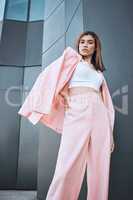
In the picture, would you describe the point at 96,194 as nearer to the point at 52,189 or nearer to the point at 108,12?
the point at 52,189

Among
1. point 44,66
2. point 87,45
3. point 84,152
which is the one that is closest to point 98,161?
point 84,152

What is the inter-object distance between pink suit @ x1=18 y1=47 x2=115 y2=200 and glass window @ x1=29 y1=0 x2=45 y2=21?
4478 millimetres

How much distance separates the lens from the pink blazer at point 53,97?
6.44 feet

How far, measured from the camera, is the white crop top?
1.95 m

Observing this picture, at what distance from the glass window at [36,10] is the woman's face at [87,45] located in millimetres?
4248

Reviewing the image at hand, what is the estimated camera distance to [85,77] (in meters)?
1.96

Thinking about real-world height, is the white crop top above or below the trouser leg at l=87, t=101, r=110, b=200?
above

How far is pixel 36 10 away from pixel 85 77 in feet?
15.7

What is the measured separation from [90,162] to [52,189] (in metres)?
0.29

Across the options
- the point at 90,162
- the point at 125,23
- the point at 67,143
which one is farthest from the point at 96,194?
the point at 125,23

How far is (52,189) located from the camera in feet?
5.65

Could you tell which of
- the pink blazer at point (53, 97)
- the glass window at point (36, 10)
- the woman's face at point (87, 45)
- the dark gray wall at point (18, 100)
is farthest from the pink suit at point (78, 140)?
the glass window at point (36, 10)

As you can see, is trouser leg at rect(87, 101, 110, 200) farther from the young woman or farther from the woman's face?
the woman's face

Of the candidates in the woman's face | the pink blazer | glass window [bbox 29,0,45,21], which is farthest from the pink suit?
glass window [bbox 29,0,45,21]
